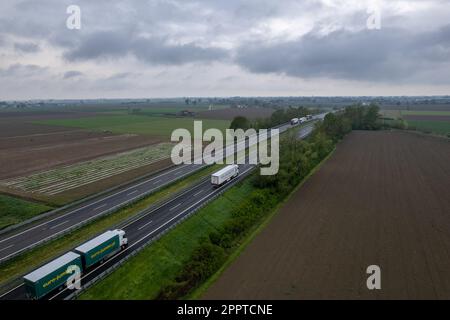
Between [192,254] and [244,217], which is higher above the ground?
[244,217]

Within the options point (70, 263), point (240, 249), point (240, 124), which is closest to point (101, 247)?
point (70, 263)

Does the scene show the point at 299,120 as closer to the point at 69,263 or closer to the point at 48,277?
the point at 69,263

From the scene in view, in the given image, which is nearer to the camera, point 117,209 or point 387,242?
point 387,242

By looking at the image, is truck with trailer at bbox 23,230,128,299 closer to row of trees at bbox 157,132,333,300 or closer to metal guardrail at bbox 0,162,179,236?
row of trees at bbox 157,132,333,300

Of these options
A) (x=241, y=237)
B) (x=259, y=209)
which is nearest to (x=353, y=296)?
(x=241, y=237)

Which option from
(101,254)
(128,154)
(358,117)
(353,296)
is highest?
(358,117)

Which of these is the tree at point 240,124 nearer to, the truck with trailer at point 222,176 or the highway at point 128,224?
the truck with trailer at point 222,176
